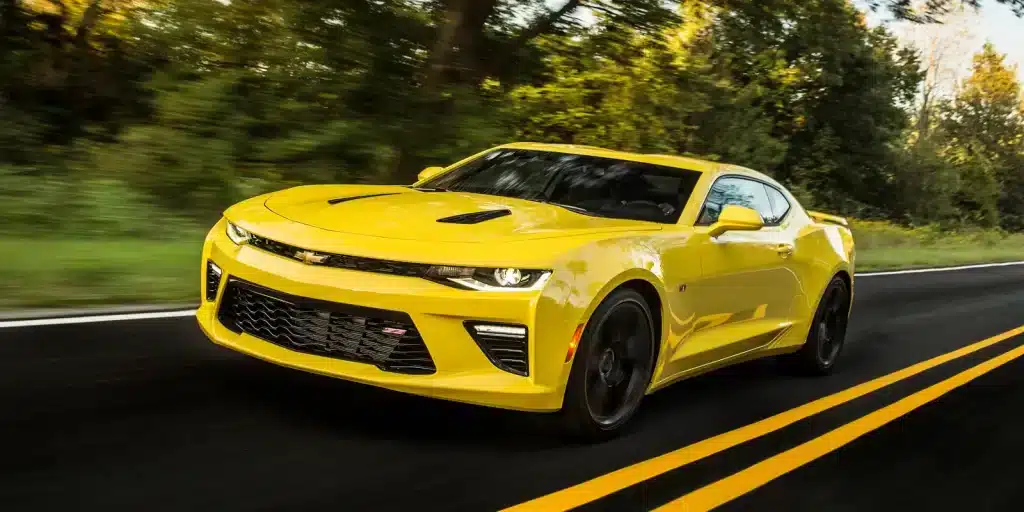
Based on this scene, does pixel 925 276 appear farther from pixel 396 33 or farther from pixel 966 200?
pixel 966 200

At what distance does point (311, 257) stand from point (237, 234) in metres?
0.69

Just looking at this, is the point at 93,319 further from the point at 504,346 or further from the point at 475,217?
the point at 504,346

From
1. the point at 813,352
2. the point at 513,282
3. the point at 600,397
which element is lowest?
the point at 813,352

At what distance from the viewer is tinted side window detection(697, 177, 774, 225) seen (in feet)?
19.0

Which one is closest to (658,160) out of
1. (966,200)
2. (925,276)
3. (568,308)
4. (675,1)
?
(568,308)

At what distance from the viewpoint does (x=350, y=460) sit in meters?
4.08

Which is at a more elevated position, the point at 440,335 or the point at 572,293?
the point at 572,293

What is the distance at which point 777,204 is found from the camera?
6.91 meters

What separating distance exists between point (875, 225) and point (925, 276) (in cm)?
1619

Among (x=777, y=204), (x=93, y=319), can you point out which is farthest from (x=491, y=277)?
(x=777, y=204)

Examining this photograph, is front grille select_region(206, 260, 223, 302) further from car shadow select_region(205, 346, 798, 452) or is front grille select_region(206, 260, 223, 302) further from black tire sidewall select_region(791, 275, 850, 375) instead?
black tire sidewall select_region(791, 275, 850, 375)

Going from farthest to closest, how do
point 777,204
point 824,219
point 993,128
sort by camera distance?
point 993,128, point 824,219, point 777,204

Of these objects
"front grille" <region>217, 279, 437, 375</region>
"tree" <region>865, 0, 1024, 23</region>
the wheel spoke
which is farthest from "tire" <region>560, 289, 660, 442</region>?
"tree" <region>865, 0, 1024, 23</region>

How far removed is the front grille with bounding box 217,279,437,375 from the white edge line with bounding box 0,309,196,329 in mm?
2271
